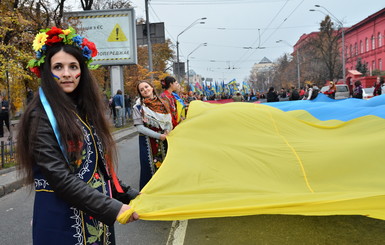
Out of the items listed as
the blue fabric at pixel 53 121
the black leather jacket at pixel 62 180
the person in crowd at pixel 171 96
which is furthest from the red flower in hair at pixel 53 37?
the person in crowd at pixel 171 96

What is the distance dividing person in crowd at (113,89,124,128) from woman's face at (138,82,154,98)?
13865 millimetres

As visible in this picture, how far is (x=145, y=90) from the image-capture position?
482cm

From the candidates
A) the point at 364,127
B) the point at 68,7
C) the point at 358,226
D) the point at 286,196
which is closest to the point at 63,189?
the point at 286,196

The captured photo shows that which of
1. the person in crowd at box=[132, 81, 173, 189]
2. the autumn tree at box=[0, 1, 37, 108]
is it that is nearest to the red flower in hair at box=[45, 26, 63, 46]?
the person in crowd at box=[132, 81, 173, 189]

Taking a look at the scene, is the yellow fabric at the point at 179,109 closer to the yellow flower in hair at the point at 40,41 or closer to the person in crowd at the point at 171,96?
the person in crowd at the point at 171,96

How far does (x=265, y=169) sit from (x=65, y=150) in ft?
7.11

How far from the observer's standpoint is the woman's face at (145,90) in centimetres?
483

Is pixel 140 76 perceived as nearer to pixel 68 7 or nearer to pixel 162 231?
pixel 68 7

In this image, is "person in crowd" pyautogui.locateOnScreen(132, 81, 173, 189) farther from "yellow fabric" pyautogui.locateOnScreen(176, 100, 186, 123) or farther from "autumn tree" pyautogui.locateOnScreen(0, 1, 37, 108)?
"autumn tree" pyautogui.locateOnScreen(0, 1, 37, 108)

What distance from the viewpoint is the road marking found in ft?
12.5

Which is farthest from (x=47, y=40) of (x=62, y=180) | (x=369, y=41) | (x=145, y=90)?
(x=369, y=41)

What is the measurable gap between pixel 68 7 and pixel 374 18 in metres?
53.6

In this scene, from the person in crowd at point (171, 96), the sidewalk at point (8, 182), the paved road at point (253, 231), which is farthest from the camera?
the sidewalk at point (8, 182)

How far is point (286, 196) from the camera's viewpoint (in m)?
2.48
